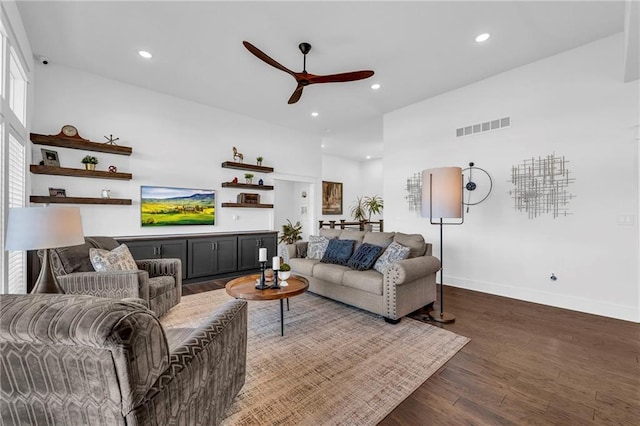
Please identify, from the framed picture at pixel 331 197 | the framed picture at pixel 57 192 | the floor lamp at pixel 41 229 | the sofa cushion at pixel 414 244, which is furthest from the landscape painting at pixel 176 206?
the framed picture at pixel 331 197

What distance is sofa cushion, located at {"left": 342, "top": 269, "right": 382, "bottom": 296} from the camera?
3094 millimetres

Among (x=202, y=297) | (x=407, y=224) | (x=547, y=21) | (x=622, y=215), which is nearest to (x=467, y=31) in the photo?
(x=547, y=21)

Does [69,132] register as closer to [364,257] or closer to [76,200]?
[76,200]

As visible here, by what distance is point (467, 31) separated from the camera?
3109 mm

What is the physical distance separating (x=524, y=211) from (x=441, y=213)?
A: 173 cm

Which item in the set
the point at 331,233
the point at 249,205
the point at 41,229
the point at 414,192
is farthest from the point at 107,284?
the point at 414,192

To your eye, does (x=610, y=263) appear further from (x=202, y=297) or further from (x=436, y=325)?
(x=202, y=297)

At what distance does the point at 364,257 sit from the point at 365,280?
1.47ft

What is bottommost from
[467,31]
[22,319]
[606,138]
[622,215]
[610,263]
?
[610,263]

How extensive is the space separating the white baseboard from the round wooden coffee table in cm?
297

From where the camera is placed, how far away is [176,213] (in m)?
4.94

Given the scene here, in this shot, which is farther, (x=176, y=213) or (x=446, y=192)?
(x=176, y=213)

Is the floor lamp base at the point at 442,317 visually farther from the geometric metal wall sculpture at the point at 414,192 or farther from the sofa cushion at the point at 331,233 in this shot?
the geometric metal wall sculpture at the point at 414,192

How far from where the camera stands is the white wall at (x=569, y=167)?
3199 millimetres
